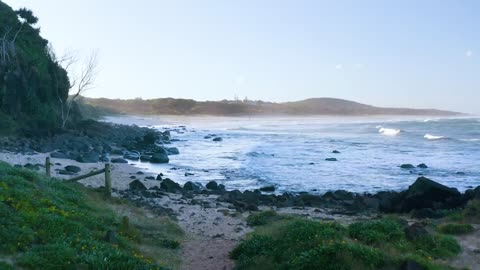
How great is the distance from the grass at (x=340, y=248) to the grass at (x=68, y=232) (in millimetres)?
1811

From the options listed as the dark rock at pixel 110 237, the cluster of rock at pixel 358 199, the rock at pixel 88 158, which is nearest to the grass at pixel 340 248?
the dark rock at pixel 110 237

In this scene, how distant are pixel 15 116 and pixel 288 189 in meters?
25.5

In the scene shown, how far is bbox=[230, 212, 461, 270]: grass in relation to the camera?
868 cm

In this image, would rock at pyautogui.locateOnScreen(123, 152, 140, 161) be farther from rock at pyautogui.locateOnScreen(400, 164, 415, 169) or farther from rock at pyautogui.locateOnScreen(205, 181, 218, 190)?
rock at pyautogui.locateOnScreen(400, 164, 415, 169)

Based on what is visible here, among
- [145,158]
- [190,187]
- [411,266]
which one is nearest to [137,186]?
[190,187]

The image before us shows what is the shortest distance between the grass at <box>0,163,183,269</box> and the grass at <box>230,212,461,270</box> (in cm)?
181

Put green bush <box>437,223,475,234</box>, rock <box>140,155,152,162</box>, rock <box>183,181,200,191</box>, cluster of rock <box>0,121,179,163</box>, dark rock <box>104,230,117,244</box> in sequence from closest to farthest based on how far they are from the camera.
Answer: dark rock <box>104,230,117,244</box> → green bush <box>437,223,475,234</box> → rock <box>183,181,200,191</box> → cluster of rock <box>0,121,179,163</box> → rock <box>140,155,152,162</box>

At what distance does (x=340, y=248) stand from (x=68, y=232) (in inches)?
191

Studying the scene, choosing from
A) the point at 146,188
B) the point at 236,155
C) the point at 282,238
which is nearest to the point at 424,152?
Answer: the point at 236,155

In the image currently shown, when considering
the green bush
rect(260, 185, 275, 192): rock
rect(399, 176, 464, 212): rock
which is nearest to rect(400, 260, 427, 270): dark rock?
the green bush

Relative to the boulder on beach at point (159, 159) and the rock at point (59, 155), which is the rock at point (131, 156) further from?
the rock at point (59, 155)

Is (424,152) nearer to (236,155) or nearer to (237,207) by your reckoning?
(236,155)

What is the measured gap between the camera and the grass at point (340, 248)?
28.5 ft

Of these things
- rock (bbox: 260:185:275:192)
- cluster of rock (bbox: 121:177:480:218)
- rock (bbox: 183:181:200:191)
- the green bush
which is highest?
the green bush
